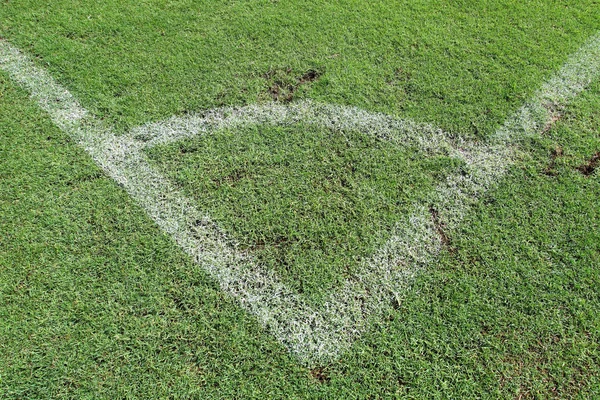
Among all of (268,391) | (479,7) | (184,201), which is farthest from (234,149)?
(479,7)

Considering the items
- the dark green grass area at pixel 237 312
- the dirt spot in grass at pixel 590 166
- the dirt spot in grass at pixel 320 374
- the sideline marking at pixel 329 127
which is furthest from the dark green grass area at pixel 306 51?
the dirt spot in grass at pixel 320 374

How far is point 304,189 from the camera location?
3.12 meters

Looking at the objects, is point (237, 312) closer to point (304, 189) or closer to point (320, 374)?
point (320, 374)

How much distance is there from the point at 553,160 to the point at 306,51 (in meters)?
2.20

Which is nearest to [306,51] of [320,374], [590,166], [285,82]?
[285,82]

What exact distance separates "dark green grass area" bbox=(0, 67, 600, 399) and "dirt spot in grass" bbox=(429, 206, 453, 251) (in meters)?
0.04

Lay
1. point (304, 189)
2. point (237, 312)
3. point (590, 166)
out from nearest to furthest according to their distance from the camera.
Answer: point (237, 312)
point (304, 189)
point (590, 166)

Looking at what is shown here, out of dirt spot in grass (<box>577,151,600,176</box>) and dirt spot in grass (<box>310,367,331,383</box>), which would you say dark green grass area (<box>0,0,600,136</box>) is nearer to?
dirt spot in grass (<box>577,151,600,176</box>)

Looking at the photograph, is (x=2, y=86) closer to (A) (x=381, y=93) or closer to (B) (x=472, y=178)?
(A) (x=381, y=93)

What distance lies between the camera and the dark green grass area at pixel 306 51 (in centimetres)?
365

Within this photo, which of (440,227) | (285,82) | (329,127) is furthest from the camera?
(285,82)

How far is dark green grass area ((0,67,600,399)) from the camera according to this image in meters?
2.36

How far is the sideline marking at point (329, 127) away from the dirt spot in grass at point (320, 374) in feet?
0.16

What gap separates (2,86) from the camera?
3.61m
